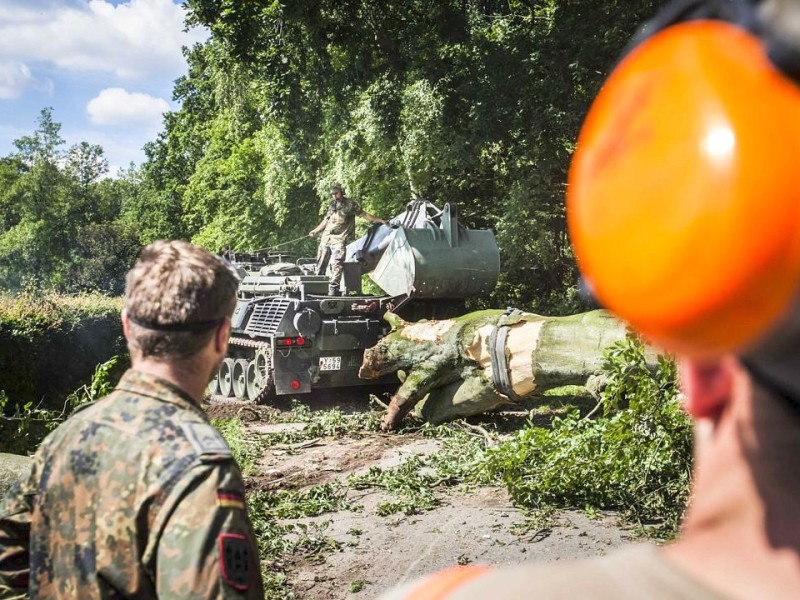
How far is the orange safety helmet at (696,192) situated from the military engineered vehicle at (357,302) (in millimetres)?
12010

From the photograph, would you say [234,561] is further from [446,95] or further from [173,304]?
[446,95]

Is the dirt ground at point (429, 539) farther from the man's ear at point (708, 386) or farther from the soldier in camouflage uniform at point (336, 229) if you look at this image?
the soldier in camouflage uniform at point (336, 229)

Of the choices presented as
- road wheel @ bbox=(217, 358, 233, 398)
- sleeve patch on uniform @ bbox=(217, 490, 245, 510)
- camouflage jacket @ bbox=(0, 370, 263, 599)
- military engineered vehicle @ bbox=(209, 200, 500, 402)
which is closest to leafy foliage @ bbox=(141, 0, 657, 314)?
military engineered vehicle @ bbox=(209, 200, 500, 402)

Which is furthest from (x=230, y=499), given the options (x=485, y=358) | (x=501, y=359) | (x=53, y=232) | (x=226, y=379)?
(x=53, y=232)

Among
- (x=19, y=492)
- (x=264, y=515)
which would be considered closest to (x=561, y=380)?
(x=264, y=515)

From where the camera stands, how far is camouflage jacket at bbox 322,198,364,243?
14383mm

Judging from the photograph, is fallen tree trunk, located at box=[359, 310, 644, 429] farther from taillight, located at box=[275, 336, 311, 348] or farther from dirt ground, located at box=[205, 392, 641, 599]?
dirt ground, located at box=[205, 392, 641, 599]

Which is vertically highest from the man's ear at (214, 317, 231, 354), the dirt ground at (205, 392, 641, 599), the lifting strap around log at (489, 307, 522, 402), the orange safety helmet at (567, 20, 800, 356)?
the orange safety helmet at (567, 20, 800, 356)

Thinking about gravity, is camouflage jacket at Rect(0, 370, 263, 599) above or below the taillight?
above

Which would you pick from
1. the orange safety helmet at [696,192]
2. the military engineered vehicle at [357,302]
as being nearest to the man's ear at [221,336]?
the orange safety helmet at [696,192]

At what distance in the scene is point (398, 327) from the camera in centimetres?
1191

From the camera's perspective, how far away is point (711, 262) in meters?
0.65

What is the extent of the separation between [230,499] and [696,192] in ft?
5.22

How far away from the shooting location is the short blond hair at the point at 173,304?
88.5 inches
